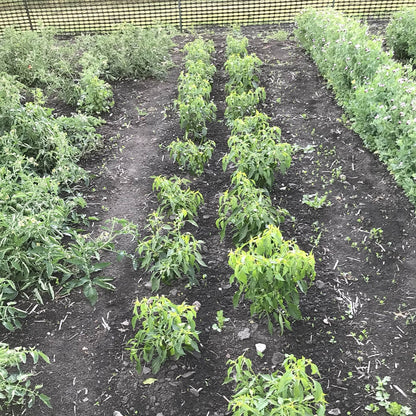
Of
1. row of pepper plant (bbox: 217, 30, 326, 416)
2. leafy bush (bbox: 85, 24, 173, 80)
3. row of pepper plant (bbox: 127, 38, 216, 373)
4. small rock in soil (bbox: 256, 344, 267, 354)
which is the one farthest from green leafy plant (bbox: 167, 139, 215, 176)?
leafy bush (bbox: 85, 24, 173, 80)

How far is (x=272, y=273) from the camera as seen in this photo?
263cm

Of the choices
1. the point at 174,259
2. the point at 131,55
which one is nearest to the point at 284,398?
the point at 174,259

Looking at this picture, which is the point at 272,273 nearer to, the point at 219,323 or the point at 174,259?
the point at 219,323

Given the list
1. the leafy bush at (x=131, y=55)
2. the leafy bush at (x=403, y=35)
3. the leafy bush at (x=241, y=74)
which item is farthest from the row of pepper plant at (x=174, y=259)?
the leafy bush at (x=403, y=35)

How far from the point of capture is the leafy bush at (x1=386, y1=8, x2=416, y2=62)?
721 cm

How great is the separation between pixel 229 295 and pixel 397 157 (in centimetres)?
234

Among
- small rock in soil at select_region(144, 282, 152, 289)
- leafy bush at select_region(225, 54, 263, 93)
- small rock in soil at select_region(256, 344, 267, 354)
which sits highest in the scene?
leafy bush at select_region(225, 54, 263, 93)

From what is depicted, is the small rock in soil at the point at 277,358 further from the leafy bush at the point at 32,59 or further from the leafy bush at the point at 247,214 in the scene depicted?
the leafy bush at the point at 32,59

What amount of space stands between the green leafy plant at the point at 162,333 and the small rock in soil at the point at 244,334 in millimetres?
368

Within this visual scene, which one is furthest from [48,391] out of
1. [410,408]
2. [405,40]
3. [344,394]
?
[405,40]

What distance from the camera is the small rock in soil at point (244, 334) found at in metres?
3.00

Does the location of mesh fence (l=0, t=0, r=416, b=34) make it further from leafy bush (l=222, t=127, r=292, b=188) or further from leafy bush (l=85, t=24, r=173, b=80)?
leafy bush (l=222, t=127, r=292, b=188)

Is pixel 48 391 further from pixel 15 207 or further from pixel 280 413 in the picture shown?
pixel 15 207

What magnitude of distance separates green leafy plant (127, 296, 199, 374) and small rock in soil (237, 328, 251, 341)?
1.21 feet
